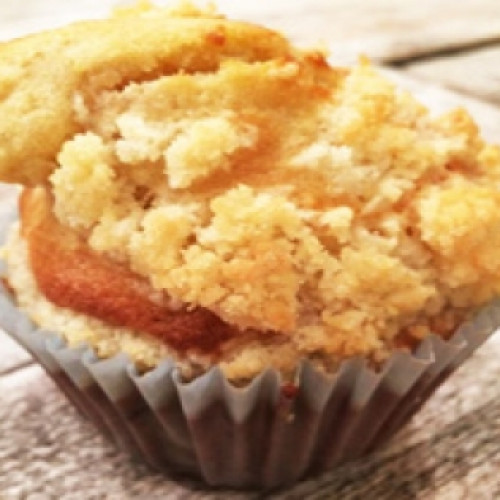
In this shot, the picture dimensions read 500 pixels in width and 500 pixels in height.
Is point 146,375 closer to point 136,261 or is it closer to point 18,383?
point 136,261

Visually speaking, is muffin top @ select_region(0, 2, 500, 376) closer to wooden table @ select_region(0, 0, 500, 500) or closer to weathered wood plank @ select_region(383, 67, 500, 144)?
wooden table @ select_region(0, 0, 500, 500)

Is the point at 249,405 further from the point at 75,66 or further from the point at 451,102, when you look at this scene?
the point at 451,102

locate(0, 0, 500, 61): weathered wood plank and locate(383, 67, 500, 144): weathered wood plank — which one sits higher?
locate(383, 67, 500, 144): weathered wood plank

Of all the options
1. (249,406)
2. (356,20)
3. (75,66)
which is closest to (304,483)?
(249,406)

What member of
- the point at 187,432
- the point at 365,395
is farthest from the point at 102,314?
the point at 365,395

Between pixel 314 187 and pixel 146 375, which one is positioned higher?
pixel 314 187

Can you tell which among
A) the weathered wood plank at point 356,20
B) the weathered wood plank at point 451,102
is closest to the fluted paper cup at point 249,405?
the weathered wood plank at point 451,102

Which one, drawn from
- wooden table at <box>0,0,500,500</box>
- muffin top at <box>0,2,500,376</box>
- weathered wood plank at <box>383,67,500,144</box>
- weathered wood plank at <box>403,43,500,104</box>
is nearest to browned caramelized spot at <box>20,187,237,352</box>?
muffin top at <box>0,2,500,376</box>
